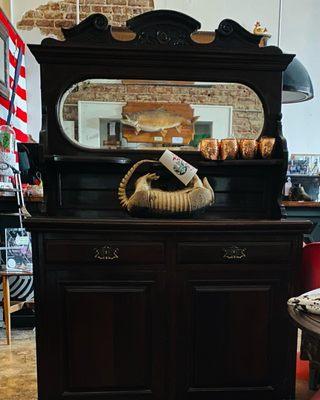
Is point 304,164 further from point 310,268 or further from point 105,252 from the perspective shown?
point 105,252

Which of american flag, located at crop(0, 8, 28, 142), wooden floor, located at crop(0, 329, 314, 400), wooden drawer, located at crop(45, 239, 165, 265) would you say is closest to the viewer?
wooden drawer, located at crop(45, 239, 165, 265)

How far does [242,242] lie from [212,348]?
521 millimetres

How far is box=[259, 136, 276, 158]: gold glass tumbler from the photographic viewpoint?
1684 mm

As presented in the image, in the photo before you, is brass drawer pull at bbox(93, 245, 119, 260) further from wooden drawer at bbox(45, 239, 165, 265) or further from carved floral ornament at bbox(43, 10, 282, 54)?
carved floral ornament at bbox(43, 10, 282, 54)

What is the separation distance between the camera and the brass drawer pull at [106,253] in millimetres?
1495

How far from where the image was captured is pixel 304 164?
3.90m

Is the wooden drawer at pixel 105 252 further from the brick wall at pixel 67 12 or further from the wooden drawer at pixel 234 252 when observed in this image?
the brick wall at pixel 67 12

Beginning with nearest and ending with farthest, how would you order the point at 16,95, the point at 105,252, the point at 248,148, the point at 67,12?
the point at 105,252
the point at 248,148
the point at 16,95
the point at 67,12

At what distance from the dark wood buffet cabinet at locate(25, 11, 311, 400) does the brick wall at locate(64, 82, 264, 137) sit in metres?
0.15

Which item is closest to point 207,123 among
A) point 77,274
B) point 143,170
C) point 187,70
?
point 187,70

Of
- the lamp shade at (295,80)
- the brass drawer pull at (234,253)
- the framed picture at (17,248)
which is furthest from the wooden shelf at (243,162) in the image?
the framed picture at (17,248)

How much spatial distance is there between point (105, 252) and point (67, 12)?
123 inches

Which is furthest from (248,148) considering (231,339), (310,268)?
(231,339)

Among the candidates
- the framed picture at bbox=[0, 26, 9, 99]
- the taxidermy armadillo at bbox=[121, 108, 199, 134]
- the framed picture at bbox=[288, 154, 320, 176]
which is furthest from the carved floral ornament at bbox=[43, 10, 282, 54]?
the framed picture at bbox=[288, 154, 320, 176]
